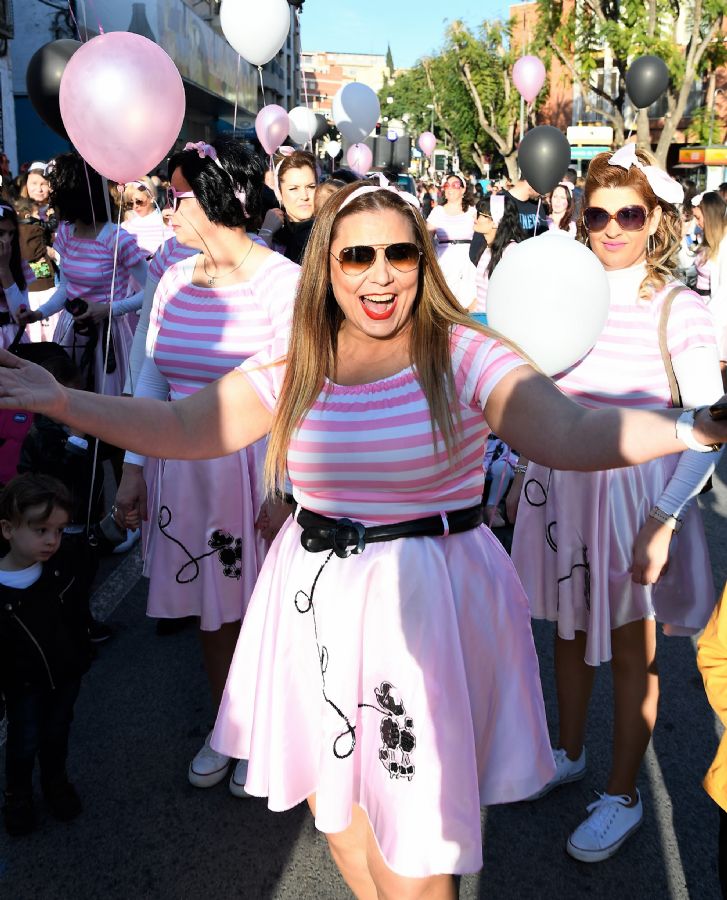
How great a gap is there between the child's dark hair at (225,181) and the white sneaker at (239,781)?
6.13 ft

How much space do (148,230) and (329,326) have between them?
17.4 feet

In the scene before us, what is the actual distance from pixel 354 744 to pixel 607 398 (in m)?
1.26

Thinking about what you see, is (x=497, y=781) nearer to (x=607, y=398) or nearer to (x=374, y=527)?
(x=374, y=527)

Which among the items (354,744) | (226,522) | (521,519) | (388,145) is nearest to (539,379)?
(354,744)

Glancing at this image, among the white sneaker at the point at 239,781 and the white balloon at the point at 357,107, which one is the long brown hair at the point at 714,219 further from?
the white sneaker at the point at 239,781

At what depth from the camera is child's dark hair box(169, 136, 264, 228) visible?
9.30 feet

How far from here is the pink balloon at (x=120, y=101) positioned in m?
3.06

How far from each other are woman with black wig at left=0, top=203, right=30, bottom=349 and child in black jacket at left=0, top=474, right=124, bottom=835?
2129mm

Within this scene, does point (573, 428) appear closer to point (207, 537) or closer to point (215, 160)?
point (207, 537)

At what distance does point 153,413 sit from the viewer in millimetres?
1964

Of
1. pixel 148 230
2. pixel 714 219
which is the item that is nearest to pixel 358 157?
pixel 148 230

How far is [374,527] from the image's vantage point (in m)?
1.92

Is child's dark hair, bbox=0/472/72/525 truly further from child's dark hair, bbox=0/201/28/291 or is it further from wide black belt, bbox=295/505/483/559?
child's dark hair, bbox=0/201/28/291

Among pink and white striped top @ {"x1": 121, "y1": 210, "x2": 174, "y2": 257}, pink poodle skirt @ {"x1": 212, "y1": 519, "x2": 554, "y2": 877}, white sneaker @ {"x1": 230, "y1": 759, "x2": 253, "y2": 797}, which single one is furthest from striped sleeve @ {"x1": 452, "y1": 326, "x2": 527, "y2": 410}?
pink and white striped top @ {"x1": 121, "y1": 210, "x2": 174, "y2": 257}
